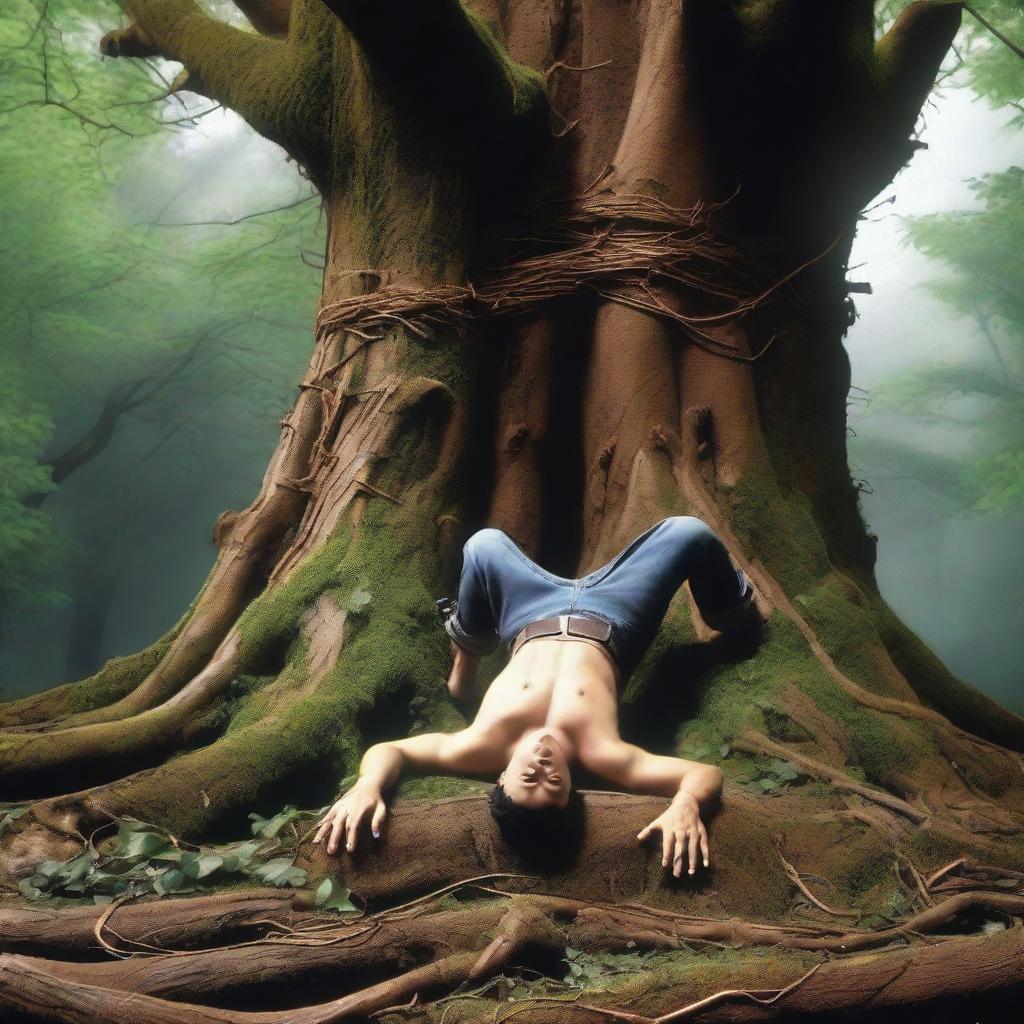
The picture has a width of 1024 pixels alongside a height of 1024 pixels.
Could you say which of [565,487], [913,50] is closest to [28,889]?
[565,487]

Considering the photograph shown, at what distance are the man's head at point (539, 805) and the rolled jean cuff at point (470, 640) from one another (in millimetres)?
842

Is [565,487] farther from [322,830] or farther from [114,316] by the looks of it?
[114,316]

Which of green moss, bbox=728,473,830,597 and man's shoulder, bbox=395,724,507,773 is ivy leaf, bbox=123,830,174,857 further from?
green moss, bbox=728,473,830,597

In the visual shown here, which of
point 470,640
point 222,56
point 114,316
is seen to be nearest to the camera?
point 470,640

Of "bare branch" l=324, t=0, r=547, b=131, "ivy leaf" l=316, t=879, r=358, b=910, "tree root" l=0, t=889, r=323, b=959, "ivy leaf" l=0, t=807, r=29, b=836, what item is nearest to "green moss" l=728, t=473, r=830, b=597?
"bare branch" l=324, t=0, r=547, b=131

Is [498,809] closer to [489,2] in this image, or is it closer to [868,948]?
[868,948]

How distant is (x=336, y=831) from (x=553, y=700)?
25.8 inches

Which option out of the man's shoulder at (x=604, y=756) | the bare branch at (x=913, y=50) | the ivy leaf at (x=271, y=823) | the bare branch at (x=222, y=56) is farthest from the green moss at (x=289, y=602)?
the bare branch at (x=913, y=50)

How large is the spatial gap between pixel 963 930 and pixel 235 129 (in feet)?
48.9

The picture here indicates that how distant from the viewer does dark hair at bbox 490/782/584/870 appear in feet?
7.43

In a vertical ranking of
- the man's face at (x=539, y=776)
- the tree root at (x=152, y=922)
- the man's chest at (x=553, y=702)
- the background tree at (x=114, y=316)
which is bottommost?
the tree root at (x=152, y=922)

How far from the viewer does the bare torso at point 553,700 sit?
2.48 meters

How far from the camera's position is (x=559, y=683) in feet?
8.44

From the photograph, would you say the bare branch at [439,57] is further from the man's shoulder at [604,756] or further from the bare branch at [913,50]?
the man's shoulder at [604,756]
